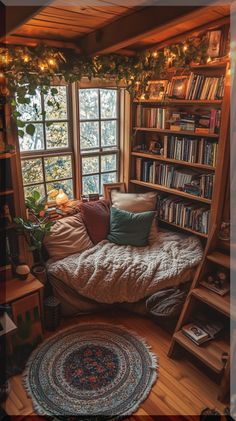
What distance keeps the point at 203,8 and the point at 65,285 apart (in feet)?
7.35

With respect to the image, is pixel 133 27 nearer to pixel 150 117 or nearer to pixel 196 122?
pixel 196 122

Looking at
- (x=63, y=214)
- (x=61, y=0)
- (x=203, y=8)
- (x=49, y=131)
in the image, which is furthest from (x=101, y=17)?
(x=63, y=214)

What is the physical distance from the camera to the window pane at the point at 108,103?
11.4 ft

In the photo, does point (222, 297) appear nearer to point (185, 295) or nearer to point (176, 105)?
point (185, 295)

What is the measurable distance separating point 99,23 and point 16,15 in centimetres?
75

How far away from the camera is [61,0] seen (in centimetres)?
171

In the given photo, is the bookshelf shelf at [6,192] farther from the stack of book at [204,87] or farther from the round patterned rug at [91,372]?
the stack of book at [204,87]

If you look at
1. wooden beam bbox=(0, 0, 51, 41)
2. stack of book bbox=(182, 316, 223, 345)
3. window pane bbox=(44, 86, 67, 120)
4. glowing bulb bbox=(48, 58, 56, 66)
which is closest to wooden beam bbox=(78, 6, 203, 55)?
glowing bulb bbox=(48, 58, 56, 66)

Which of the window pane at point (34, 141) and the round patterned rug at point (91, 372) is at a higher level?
the window pane at point (34, 141)

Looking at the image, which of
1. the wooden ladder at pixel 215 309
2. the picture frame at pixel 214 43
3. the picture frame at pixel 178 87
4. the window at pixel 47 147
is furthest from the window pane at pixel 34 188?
the picture frame at pixel 214 43

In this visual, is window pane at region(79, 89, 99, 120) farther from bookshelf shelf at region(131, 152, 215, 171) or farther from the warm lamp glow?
the warm lamp glow

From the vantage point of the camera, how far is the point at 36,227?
2.65 metres

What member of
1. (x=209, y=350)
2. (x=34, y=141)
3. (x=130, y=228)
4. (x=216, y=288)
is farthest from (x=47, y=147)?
(x=209, y=350)

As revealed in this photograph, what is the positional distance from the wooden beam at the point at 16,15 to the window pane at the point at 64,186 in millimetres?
1615
